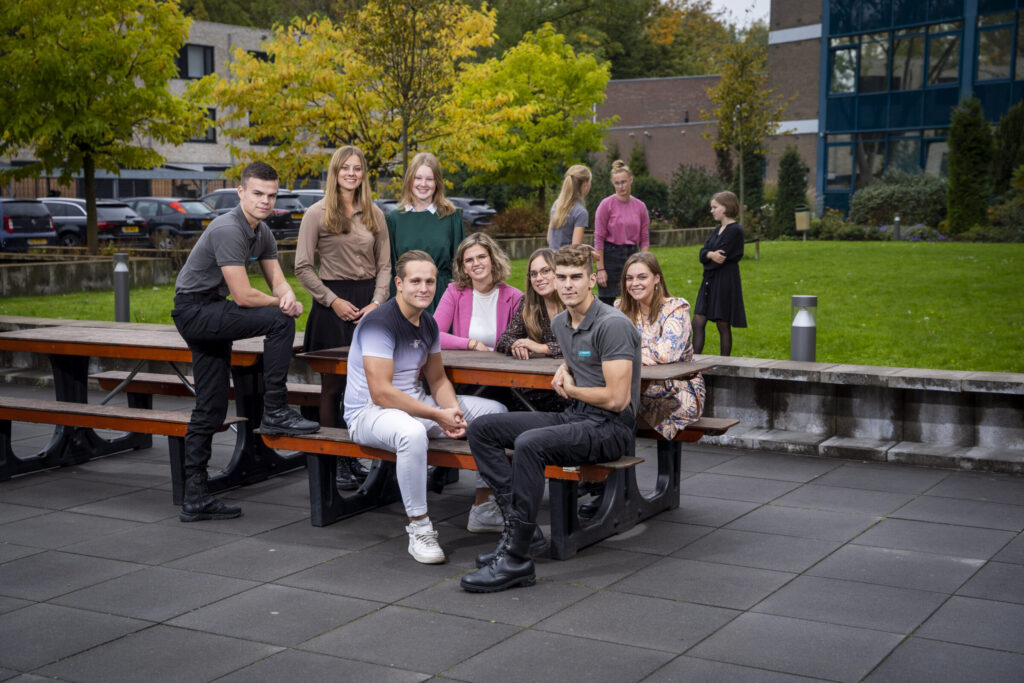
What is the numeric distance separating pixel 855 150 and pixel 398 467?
37.1 meters

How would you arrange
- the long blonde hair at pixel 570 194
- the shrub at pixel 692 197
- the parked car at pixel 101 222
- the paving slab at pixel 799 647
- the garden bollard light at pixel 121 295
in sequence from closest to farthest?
the paving slab at pixel 799 647 → the long blonde hair at pixel 570 194 → the garden bollard light at pixel 121 295 → the parked car at pixel 101 222 → the shrub at pixel 692 197

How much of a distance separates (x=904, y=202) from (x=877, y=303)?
19354 mm

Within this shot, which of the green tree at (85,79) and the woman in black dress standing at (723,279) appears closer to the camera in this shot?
the woman in black dress standing at (723,279)

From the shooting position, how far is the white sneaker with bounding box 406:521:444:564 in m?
5.56

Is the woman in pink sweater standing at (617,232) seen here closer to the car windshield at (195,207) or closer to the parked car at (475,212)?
the parked car at (475,212)

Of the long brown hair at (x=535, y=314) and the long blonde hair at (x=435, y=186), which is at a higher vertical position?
the long blonde hair at (x=435, y=186)

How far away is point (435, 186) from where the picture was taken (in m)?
7.57

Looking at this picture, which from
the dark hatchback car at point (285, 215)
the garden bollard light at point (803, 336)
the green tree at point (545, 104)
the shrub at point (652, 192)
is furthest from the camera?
the shrub at point (652, 192)

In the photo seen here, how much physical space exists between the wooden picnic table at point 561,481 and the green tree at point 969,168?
26.2 meters

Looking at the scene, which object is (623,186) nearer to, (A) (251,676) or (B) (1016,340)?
(B) (1016,340)

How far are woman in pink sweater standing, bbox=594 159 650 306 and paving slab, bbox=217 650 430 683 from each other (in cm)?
755

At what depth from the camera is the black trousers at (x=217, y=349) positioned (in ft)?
A: 21.0

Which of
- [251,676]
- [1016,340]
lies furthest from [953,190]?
[251,676]

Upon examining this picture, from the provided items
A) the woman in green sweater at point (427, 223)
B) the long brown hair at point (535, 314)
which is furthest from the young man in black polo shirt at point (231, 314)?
the long brown hair at point (535, 314)
